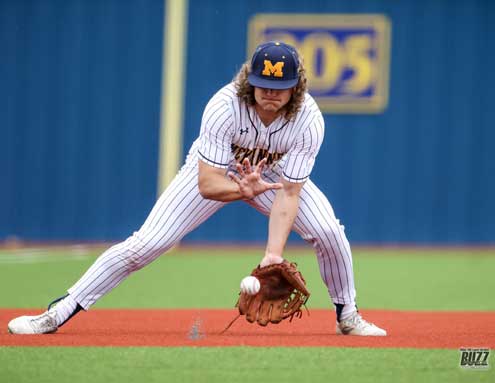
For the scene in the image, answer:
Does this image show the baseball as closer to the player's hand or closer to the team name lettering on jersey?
the player's hand

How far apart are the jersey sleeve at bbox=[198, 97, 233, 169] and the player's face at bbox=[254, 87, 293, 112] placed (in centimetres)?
17

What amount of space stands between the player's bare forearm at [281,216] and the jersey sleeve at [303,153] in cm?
5

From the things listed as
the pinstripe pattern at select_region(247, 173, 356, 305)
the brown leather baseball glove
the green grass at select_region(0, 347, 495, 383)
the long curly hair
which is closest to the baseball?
the brown leather baseball glove

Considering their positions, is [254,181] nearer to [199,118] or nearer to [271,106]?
[271,106]

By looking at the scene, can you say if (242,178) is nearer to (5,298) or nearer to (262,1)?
(5,298)

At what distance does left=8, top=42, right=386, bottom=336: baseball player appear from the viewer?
4973mm

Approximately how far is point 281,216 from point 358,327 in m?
0.72

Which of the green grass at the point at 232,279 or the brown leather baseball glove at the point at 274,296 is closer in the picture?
the brown leather baseball glove at the point at 274,296

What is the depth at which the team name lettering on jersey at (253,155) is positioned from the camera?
5.25 m

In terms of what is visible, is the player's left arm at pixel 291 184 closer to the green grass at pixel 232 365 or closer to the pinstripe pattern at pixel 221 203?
the pinstripe pattern at pixel 221 203

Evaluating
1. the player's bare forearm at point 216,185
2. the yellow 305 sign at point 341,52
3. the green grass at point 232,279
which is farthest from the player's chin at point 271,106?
the yellow 305 sign at point 341,52

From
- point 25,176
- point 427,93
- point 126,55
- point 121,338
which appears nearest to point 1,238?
point 25,176

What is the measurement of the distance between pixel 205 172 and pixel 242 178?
18 centimetres

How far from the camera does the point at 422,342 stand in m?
4.95
